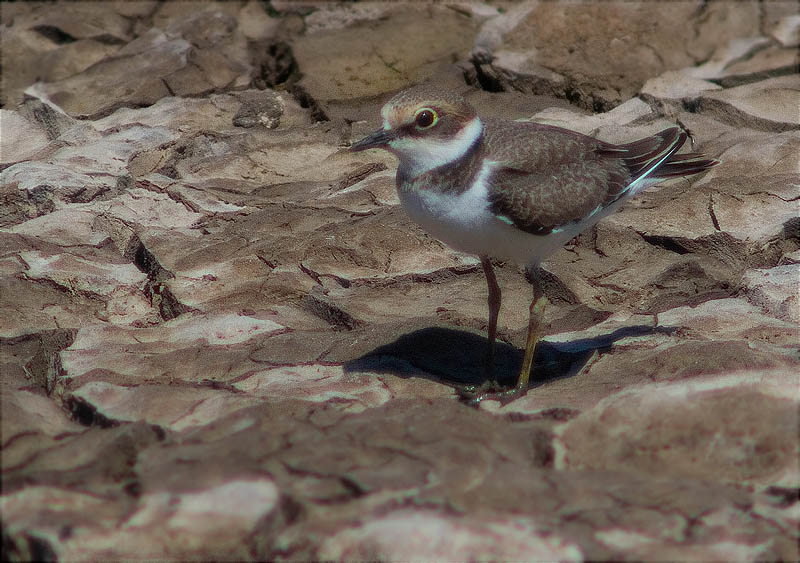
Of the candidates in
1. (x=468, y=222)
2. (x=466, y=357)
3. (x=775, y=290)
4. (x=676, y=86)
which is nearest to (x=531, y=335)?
(x=466, y=357)

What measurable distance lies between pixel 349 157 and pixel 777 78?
3.29 meters

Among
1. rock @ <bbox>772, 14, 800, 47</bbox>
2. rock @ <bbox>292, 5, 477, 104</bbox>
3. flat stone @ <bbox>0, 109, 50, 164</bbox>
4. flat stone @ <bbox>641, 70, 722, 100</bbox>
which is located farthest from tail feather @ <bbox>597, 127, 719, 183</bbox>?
flat stone @ <bbox>0, 109, 50, 164</bbox>

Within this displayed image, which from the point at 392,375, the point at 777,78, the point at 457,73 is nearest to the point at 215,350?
the point at 392,375

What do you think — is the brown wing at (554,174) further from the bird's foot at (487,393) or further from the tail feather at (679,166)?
the bird's foot at (487,393)

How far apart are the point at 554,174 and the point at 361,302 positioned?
1217mm

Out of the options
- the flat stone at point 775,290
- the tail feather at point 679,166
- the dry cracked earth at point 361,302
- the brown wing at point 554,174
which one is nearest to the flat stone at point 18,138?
the dry cracked earth at point 361,302

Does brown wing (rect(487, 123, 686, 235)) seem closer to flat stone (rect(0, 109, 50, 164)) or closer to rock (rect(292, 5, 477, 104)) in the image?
rock (rect(292, 5, 477, 104))

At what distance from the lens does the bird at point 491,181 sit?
12.4 ft

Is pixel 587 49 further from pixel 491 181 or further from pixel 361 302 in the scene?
pixel 491 181

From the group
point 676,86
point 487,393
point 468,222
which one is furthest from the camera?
point 676,86

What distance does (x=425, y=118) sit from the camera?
12.4ft

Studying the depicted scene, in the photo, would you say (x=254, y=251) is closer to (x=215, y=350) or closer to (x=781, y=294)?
(x=215, y=350)

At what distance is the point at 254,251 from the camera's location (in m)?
4.94

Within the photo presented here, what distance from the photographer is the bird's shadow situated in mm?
4086
